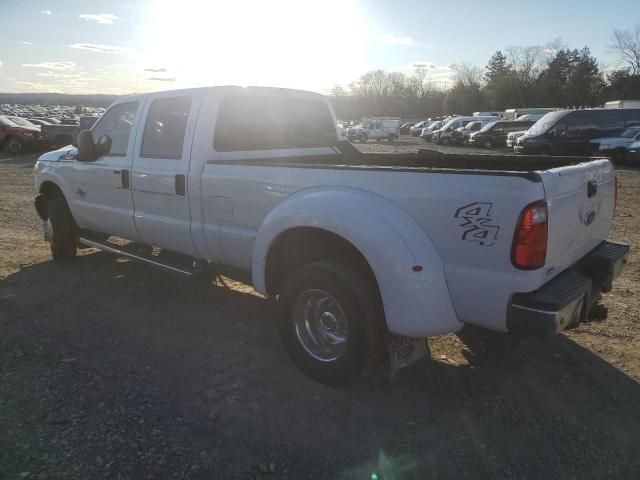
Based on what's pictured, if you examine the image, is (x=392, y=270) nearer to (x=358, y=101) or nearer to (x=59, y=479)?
(x=59, y=479)

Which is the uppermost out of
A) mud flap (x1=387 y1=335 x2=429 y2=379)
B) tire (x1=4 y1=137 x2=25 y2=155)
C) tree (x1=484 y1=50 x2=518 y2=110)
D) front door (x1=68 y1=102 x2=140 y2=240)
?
tree (x1=484 y1=50 x2=518 y2=110)

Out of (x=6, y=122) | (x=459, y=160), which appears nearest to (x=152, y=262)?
(x=459, y=160)

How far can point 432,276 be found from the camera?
2.76m

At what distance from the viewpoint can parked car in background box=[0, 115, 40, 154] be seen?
23.3 m

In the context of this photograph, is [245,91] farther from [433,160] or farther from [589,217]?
[589,217]

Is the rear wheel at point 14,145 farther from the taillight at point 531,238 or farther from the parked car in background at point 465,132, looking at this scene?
the parked car in background at point 465,132

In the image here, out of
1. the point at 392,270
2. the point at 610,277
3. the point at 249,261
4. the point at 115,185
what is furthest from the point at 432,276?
the point at 115,185

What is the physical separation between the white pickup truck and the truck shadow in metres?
0.39

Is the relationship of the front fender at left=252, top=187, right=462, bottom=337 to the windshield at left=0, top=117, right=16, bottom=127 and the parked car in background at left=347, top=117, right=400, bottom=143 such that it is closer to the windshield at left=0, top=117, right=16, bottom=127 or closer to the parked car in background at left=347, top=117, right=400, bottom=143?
the windshield at left=0, top=117, right=16, bottom=127

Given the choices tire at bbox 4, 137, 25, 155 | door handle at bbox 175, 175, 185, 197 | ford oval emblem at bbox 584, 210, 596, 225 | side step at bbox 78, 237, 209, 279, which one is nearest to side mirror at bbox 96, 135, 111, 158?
side step at bbox 78, 237, 209, 279

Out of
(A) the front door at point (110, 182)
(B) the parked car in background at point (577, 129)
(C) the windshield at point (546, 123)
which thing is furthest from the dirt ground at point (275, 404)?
(C) the windshield at point (546, 123)

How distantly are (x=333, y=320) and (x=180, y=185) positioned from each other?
186cm

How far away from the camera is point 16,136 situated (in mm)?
23359

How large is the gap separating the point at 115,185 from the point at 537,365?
419cm
